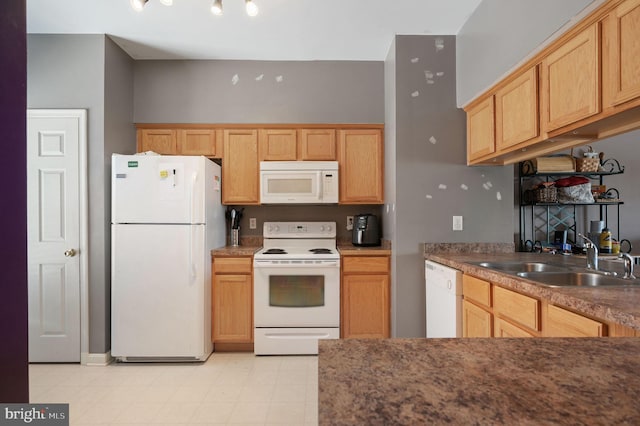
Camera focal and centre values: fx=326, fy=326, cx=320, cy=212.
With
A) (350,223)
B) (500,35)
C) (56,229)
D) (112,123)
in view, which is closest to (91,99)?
(112,123)

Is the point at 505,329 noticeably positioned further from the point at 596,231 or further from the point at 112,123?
the point at 112,123

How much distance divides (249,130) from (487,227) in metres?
2.38

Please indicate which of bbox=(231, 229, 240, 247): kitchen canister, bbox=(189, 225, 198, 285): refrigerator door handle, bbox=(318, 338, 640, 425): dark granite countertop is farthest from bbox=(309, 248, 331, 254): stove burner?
bbox=(318, 338, 640, 425): dark granite countertop

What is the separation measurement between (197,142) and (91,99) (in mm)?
911

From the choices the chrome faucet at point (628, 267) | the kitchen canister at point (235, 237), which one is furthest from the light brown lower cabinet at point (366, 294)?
the chrome faucet at point (628, 267)

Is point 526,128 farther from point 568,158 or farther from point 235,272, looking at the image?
point 235,272

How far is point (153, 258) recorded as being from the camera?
269 cm

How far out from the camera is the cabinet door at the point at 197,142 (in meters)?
3.28

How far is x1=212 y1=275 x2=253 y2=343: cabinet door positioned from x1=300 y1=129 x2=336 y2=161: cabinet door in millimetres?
1331

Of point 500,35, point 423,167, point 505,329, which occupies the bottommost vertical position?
point 505,329

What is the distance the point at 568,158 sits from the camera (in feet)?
8.66

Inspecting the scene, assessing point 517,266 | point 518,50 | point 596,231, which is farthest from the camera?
point 596,231

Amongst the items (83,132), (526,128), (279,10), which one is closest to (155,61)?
(83,132)

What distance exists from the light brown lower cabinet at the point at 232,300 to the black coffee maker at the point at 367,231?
1068 millimetres
